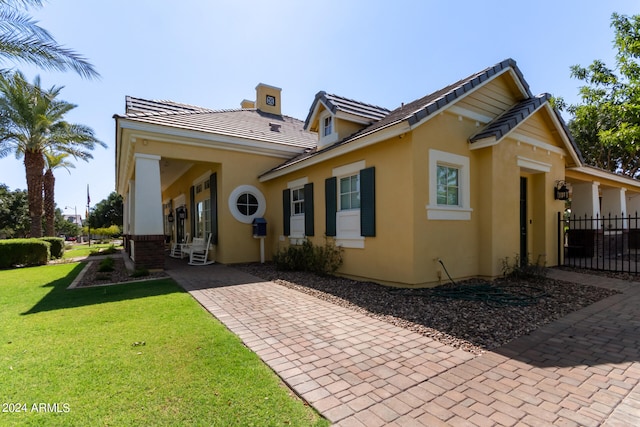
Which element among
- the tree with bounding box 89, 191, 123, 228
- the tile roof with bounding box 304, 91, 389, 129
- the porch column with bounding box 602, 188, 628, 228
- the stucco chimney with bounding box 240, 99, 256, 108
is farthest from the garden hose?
the tree with bounding box 89, 191, 123, 228

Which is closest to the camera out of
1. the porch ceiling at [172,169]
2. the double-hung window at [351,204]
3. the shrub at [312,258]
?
the double-hung window at [351,204]

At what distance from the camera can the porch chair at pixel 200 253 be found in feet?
39.4

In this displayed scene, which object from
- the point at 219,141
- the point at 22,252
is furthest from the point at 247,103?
the point at 22,252

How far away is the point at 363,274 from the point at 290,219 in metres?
4.22

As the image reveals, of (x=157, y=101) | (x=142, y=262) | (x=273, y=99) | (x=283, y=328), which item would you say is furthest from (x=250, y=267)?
(x=273, y=99)

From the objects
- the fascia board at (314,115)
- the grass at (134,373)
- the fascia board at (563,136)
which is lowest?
the grass at (134,373)

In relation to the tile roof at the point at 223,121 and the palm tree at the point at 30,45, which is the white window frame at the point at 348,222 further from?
the palm tree at the point at 30,45

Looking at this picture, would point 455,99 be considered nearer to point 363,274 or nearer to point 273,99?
point 363,274

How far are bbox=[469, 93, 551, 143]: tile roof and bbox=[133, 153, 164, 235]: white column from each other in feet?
31.2

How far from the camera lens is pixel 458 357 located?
356 cm

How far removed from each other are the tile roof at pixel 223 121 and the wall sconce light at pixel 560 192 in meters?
8.96

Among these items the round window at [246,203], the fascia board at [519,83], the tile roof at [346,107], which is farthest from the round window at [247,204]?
the fascia board at [519,83]

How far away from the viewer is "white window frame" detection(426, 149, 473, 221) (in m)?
6.94

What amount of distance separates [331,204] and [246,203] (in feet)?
15.2
